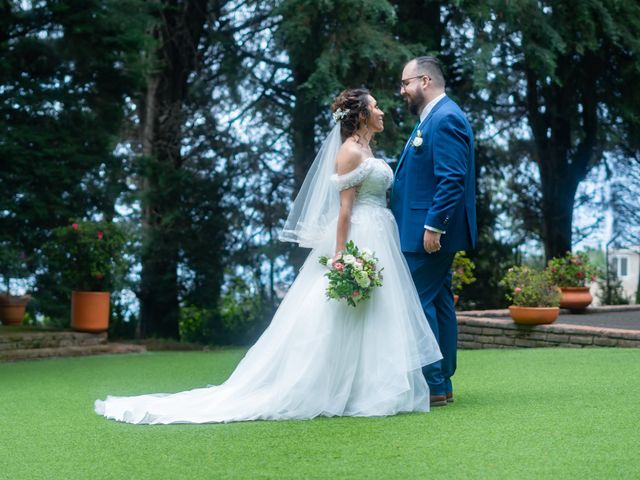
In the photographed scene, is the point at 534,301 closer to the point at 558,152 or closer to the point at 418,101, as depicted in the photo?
the point at 418,101

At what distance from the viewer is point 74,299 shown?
12141 mm

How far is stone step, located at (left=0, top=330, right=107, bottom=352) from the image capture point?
11070mm

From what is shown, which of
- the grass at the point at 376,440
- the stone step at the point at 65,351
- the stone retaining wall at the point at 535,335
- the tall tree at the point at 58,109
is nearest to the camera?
the grass at the point at 376,440

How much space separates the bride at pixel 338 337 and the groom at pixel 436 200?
149 millimetres

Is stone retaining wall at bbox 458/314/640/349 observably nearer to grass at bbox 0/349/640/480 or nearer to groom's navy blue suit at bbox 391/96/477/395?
grass at bbox 0/349/640/480

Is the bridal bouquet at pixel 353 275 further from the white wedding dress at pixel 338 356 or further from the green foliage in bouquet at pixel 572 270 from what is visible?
the green foliage in bouquet at pixel 572 270

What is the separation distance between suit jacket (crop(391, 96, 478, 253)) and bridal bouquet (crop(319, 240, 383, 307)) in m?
0.26

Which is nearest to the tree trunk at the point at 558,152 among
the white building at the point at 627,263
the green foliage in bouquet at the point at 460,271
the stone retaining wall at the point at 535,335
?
the white building at the point at 627,263

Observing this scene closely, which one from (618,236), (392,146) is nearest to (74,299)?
(392,146)

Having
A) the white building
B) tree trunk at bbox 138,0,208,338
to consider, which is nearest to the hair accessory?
tree trunk at bbox 138,0,208,338

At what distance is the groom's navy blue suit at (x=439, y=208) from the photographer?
19.4 ft

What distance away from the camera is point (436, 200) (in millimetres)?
5895

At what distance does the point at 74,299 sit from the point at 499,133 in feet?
36.2

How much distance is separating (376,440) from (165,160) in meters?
12.8
